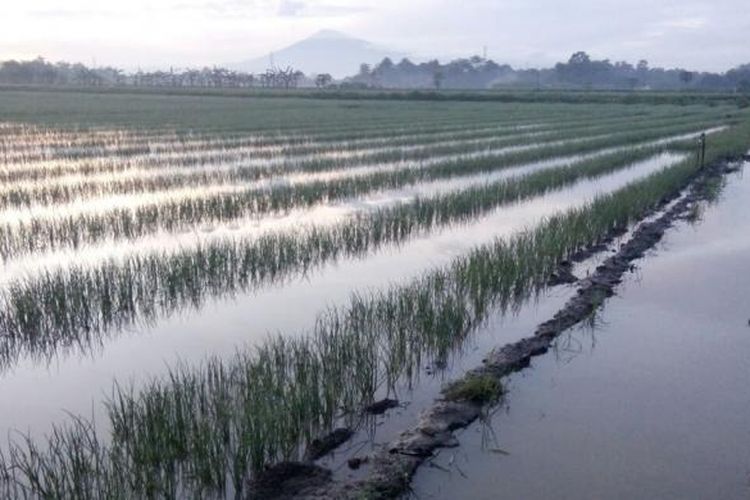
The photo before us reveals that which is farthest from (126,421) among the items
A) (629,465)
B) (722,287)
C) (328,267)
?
(722,287)

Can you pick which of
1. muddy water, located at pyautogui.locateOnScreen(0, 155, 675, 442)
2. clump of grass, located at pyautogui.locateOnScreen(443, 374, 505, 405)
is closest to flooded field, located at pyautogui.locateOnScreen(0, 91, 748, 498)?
muddy water, located at pyautogui.locateOnScreen(0, 155, 675, 442)

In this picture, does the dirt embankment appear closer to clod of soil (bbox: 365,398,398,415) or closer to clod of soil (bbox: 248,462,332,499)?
clod of soil (bbox: 248,462,332,499)

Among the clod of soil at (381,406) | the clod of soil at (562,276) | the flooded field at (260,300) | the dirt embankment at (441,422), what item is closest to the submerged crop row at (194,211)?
the flooded field at (260,300)

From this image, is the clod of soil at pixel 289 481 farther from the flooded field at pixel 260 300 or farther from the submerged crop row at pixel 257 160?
the submerged crop row at pixel 257 160

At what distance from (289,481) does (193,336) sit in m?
2.46

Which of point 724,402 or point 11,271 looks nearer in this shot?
point 724,402

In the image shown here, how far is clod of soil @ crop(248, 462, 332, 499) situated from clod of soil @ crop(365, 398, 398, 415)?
698 millimetres

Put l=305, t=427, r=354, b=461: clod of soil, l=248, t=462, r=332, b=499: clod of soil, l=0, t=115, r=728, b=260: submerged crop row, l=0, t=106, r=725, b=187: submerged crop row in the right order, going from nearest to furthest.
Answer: l=248, t=462, r=332, b=499: clod of soil → l=305, t=427, r=354, b=461: clod of soil → l=0, t=115, r=728, b=260: submerged crop row → l=0, t=106, r=725, b=187: submerged crop row

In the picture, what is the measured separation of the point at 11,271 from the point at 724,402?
6.50m

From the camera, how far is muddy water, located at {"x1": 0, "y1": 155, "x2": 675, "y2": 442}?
186 inches

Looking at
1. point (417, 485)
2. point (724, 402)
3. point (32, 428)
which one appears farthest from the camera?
point (724, 402)

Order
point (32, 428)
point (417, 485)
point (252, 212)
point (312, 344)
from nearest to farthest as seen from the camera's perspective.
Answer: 1. point (417, 485)
2. point (32, 428)
3. point (312, 344)
4. point (252, 212)

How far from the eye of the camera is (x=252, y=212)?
1055 cm

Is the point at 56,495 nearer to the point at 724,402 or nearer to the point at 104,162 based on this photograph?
the point at 724,402
